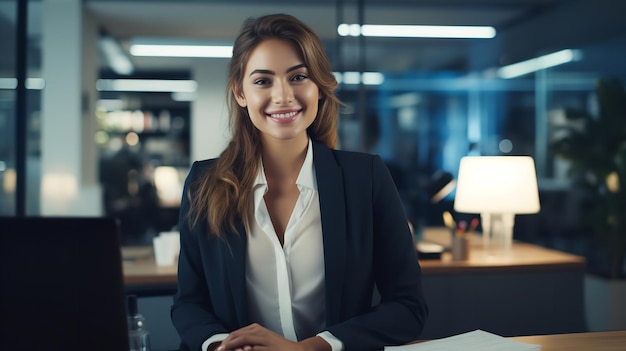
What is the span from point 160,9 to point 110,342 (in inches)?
258

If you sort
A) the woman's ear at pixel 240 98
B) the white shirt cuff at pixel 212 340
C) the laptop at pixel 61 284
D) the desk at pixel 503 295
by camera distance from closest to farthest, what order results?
the laptop at pixel 61 284, the white shirt cuff at pixel 212 340, the woman's ear at pixel 240 98, the desk at pixel 503 295

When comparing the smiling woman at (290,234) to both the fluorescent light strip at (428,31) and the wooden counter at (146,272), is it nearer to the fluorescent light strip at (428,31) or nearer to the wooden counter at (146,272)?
the wooden counter at (146,272)

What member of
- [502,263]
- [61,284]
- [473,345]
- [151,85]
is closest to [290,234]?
[473,345]

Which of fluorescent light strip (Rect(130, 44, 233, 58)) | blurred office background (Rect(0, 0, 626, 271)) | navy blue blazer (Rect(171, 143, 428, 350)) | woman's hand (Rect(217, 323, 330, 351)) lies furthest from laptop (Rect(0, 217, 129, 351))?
fluorescent light strip (Rect(130, 44, 233, 58))

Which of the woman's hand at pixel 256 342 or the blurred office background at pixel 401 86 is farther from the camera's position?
the blurred office background at pixel 401 86

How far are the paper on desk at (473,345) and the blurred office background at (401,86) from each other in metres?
4.55

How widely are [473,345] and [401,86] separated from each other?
629cm

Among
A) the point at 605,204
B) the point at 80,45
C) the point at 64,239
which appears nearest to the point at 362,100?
the point at 605,204

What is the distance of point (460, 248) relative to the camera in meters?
3.15

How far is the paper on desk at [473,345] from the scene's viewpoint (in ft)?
4.14

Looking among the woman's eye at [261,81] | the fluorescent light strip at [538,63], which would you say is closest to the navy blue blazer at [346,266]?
the woman's eye at [261,81]

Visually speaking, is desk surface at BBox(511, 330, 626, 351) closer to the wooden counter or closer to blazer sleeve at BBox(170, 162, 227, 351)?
blazer sleeve at BBox(170, 162, 227, 351)

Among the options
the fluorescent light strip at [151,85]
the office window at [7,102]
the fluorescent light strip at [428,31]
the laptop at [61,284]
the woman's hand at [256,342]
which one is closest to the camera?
the laptop at [61,284]

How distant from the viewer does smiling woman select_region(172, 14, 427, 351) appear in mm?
1447
